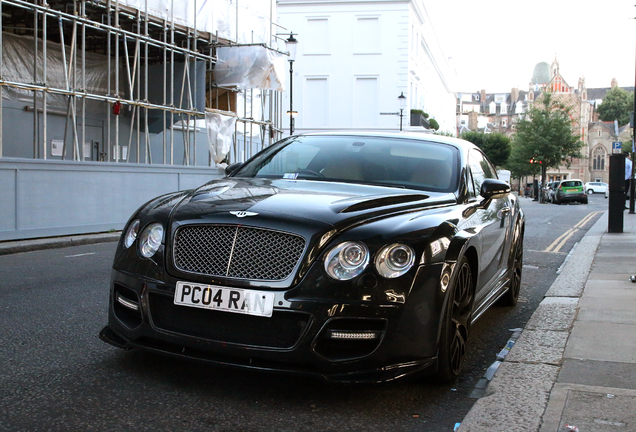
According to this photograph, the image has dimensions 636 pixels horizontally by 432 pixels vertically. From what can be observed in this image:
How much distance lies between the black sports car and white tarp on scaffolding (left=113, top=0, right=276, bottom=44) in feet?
45.8

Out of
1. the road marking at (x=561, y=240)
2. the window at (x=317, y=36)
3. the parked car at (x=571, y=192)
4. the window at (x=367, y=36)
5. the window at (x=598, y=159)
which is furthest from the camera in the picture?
the window at (x=598, y=159)

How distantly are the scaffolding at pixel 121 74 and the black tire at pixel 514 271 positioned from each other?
10005 millimetres

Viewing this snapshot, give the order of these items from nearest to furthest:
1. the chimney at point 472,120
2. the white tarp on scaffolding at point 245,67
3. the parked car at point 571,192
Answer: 1. the white tarp on scaffolding at point 245,67
2. the parked car at point 571,192
3. the chimney at point 472,120

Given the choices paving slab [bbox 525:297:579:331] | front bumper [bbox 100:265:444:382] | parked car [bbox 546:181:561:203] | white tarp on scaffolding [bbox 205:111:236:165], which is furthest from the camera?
parked car [bbox 546:181:561:203]

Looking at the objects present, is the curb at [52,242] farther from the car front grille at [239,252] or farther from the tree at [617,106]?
the tree at [617,106]

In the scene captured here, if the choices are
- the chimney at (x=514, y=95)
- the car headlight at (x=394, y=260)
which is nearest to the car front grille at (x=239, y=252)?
the car headlight at (x=394, y=260)

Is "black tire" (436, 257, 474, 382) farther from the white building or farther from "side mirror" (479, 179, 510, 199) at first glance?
the white building

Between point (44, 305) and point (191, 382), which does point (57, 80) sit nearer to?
point (44, 305)

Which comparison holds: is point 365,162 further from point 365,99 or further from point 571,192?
point 571,192

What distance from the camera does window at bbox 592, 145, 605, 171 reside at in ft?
395

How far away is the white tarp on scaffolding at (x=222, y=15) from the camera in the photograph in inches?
688

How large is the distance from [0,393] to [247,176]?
7.10 feet

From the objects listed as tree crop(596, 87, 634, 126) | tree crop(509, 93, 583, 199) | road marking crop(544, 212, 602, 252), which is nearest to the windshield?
road marking crop(544, 212, 602, 252)

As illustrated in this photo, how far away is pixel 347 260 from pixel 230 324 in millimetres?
638
